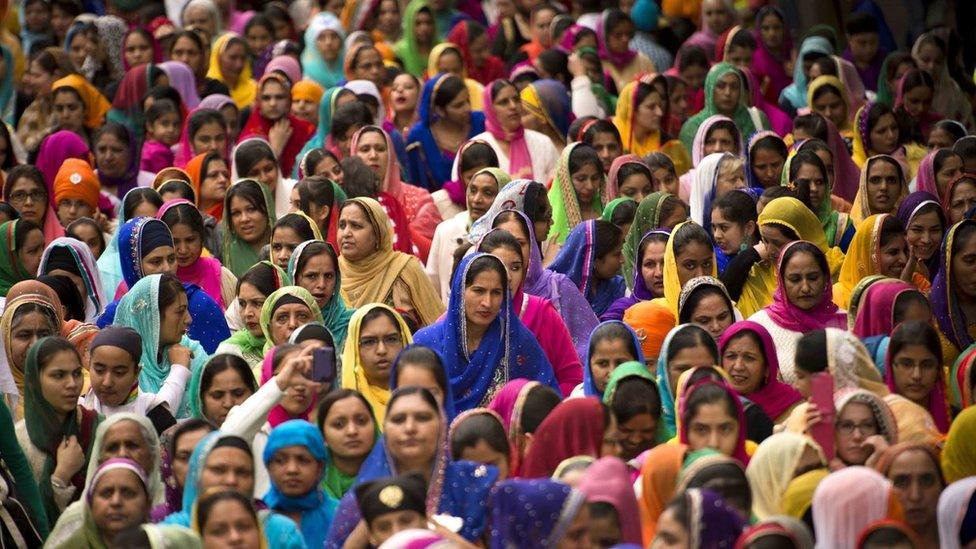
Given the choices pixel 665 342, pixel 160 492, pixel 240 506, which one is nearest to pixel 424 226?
pixel 665 342

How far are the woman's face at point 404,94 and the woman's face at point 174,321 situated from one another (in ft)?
14.4

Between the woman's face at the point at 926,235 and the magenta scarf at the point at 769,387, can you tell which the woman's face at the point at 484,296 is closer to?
the magenta scarf at the point at 769,387

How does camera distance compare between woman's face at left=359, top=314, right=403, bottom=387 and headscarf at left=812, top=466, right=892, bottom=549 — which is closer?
headscarf at left=812, top=466, right=892, bottom=549

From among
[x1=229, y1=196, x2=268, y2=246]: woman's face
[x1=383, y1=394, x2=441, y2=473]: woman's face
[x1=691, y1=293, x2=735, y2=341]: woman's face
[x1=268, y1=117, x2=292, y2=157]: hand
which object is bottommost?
[x1=383, y1=394, x2=441, y2=473]: woman's face

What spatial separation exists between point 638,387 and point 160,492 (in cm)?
174

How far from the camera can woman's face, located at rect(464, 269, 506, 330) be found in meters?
8.66

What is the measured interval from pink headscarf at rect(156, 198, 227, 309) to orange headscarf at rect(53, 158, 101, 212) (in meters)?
1.60

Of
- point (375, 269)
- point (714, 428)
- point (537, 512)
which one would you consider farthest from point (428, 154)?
point (537, 512)

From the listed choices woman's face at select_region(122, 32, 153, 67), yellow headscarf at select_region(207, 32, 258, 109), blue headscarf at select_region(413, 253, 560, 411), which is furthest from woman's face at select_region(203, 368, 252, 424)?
woman's face at select_region(122, 32, 153, 67)

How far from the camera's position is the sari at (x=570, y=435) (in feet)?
24.0

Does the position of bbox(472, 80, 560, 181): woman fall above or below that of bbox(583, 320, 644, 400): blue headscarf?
above

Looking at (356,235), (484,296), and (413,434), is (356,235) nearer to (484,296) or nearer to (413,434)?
(484,296)

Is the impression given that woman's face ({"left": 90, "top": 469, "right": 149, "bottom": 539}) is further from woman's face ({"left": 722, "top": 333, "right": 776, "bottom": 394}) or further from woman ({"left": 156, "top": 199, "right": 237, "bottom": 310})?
woman ({"left": 156, "top": 199, "right": 237, "bottom": 310})

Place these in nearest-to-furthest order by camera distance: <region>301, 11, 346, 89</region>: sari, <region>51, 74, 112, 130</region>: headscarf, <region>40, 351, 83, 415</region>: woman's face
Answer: <region>40, 351, 83, 415</region>: woman's face
<region>51, 74, 112, 130</region>: headscarf
<region>301, 11, 346, 89</region>: sari
